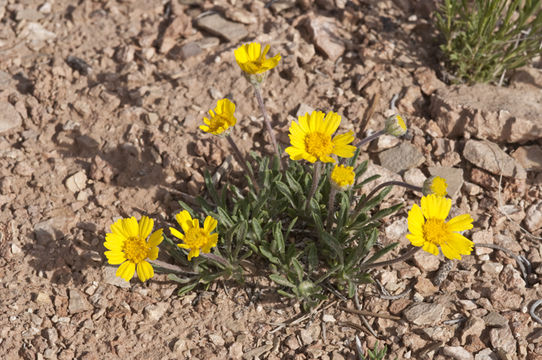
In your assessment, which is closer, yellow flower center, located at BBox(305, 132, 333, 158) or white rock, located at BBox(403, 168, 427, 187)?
yellow flower center, located at BBox(305, 132, 333, 158)

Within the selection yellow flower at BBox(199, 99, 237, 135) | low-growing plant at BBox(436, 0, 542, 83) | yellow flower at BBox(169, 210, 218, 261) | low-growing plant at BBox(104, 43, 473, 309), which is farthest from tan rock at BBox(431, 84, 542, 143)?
yellow flower at BBox(169, 210, 218, 261)

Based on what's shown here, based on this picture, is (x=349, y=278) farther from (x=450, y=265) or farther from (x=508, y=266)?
(x=508, y=266)

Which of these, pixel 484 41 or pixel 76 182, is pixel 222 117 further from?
pixel 484 41

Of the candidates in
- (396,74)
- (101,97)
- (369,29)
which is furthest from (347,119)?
(101,97)

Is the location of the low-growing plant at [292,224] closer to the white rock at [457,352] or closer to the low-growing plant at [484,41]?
the white rock at [457,352]

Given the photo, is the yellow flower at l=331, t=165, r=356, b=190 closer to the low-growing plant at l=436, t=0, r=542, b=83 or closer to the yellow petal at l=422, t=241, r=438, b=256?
the yellow petal at l=422, t=241, r=438, b=256

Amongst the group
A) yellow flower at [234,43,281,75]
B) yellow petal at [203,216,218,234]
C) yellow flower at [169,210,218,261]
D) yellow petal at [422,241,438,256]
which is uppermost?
yellow flower at [234,43,281,75]
